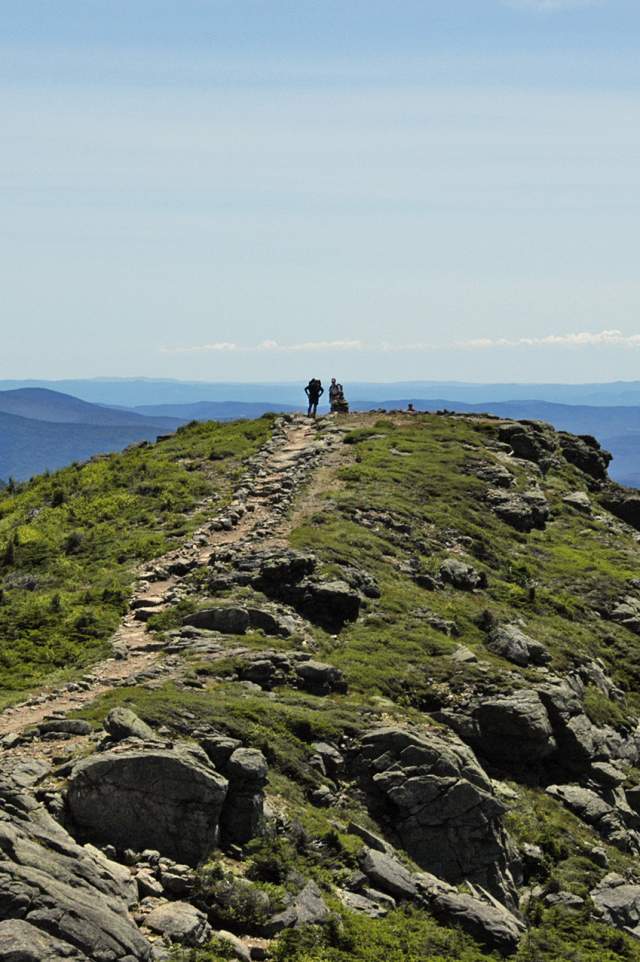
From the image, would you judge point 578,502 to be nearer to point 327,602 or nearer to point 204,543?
point 204,543

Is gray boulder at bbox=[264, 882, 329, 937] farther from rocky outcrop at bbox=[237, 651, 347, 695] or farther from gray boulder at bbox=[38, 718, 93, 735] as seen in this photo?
rocky outcrop at bbox=[237, 651, 347, 695]

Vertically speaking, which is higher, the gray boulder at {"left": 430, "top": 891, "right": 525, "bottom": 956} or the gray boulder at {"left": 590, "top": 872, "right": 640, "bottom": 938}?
the gray boulder at {"left": 430, "top": 891, "right": 525, "bottom": 956}

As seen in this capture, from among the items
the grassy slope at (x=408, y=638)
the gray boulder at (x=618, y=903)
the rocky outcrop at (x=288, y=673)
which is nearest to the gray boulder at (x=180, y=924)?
the grassy slope at (x=408, y=638)

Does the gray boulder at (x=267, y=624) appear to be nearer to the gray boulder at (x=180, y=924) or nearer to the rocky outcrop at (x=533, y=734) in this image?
the rocky outcrop at (x=533, y=734)

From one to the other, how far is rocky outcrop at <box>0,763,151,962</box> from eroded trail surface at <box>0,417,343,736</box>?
516 centimetres

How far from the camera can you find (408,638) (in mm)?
36844

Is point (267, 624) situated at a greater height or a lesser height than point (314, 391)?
lesser

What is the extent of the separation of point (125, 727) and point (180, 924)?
17.3 ft

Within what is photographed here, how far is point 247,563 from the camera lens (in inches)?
1569

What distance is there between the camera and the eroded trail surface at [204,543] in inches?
1094

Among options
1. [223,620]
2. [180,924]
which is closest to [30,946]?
[180,924]

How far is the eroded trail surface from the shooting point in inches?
1094

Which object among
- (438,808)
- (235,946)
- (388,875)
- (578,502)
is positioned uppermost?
(578,502)

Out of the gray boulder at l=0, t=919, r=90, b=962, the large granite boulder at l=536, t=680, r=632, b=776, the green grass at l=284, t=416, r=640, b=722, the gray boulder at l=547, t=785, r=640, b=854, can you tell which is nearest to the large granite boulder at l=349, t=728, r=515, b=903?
the green grass at l=284, t=416, r=640, b=722
